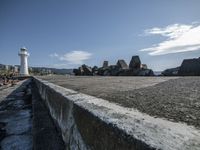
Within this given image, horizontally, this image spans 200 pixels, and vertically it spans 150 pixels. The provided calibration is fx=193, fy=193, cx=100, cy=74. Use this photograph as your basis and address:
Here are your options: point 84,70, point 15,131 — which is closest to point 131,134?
point 15,131

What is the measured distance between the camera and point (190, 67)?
9375 millimetres

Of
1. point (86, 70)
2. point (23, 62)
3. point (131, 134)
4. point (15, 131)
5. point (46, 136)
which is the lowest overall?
point (15, 131)

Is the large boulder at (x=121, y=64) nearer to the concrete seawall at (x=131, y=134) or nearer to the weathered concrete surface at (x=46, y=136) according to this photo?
the weathered concrete surface at (x=46, y=136)

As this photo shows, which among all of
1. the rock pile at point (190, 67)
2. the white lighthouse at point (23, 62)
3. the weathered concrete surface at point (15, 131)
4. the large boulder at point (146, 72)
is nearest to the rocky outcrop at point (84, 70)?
the large boulder at point (146, 72)

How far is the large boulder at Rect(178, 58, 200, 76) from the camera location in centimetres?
914

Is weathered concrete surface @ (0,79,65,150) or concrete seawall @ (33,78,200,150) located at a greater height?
concrete seawall @ (33,78,200,150)

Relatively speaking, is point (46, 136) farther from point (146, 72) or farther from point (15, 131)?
point (146, 72)

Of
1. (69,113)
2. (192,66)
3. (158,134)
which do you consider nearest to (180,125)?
(158,134)

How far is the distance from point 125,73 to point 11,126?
12.0 meters

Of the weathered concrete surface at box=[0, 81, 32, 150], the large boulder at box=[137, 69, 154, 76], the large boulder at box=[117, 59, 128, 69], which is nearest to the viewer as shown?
the weathered concrete surface at box=[0, 81, 32, 150]

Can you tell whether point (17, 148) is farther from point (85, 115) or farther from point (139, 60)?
point (139, 60)

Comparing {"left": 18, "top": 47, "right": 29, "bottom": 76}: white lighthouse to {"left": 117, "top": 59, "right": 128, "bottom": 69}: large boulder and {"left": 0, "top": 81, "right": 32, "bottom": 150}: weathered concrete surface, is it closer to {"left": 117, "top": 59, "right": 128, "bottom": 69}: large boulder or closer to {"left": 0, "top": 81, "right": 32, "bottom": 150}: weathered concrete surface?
{"left": 117, "top": 59, "right": 128, "bottom": 69}: large boulder

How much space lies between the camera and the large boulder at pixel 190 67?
30.0ft

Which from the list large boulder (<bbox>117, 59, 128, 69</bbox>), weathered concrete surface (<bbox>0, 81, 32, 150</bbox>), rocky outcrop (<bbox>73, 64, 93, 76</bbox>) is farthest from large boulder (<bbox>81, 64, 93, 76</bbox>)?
weathered concrete surface (<bbox>0, 81, 32, 150</bbox>)
